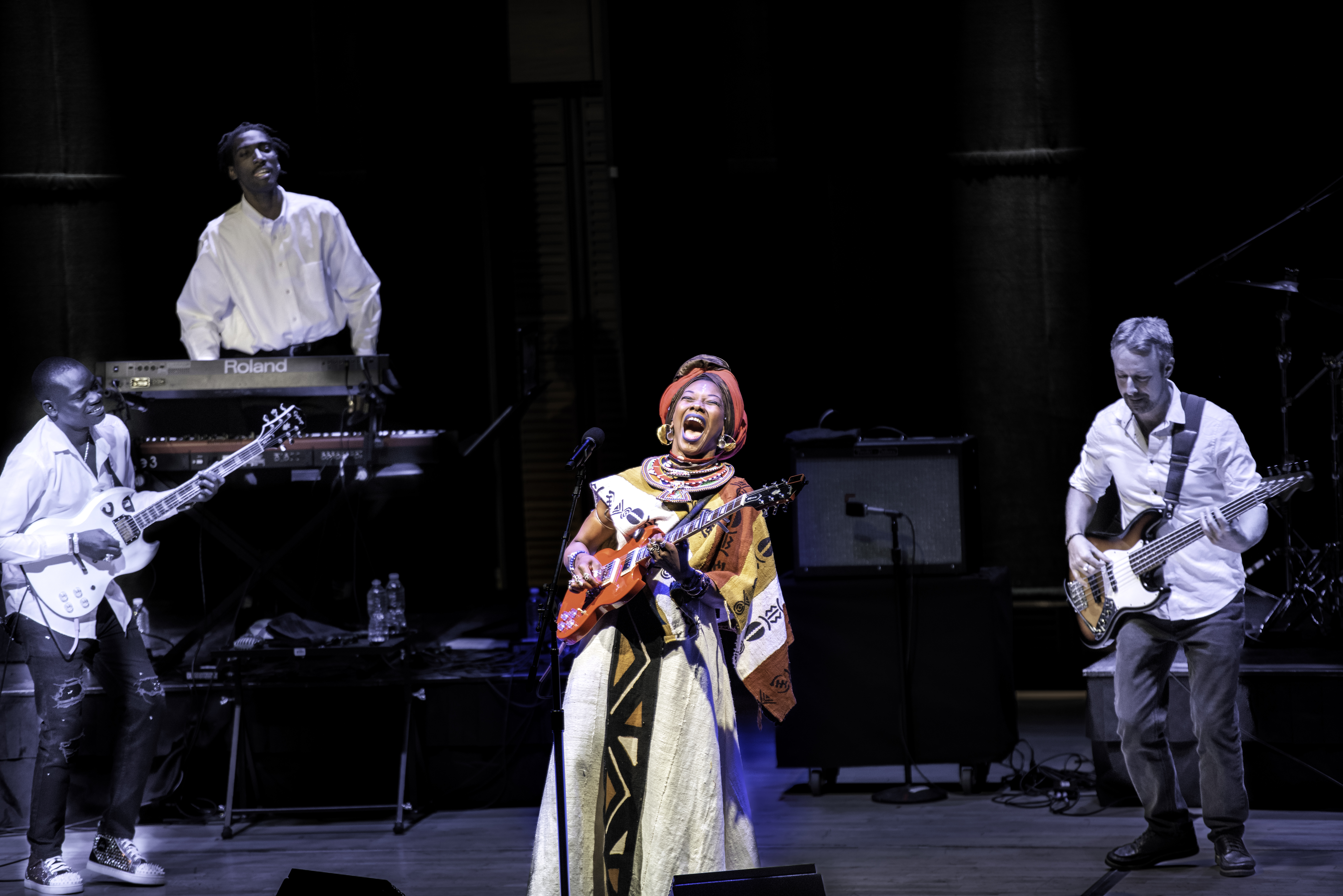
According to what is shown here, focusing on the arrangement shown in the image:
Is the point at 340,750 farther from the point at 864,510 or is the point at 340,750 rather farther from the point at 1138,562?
the point at 1138,562

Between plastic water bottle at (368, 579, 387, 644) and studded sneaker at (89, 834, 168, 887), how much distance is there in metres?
1.24

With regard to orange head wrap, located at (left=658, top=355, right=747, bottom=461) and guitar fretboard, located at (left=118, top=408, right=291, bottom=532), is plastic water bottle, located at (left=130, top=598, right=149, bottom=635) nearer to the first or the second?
guitar fretboard, located at (left=118, top=408, right=291, bottom=532)

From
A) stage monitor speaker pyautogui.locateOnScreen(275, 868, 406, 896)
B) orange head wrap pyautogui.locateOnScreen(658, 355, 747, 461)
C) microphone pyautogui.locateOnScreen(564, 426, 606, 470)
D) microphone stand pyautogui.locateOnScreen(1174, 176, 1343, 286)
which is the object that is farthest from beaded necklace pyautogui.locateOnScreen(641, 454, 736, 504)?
microphone stand pyautogui.locateOnScreen(1174, 176, 1343, 286)

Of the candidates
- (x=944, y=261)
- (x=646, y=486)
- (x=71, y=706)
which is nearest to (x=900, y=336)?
(x=944, y=261)

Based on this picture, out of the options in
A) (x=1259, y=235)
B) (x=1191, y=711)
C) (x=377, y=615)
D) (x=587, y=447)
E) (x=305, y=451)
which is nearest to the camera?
(x=587, y=447)

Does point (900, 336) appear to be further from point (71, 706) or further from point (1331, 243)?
point (71, 706)

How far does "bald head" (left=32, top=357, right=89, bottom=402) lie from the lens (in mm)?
4891

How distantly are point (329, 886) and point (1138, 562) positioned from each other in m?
2.68

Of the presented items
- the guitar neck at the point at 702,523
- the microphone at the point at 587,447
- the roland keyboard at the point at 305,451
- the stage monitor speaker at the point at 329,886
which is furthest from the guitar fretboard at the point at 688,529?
the roland keyboard at the point at 305,451

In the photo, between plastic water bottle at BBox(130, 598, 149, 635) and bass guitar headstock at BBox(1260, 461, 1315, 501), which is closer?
bass guitar headstock at BBox(1260, 461, 1315, 501)

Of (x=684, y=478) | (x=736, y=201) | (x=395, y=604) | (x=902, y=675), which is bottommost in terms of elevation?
(x=902, y=675)

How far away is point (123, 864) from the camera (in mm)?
4938

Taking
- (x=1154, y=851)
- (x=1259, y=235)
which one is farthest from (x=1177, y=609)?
(x=1259, y=235)

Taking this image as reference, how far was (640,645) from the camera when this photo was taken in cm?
382
